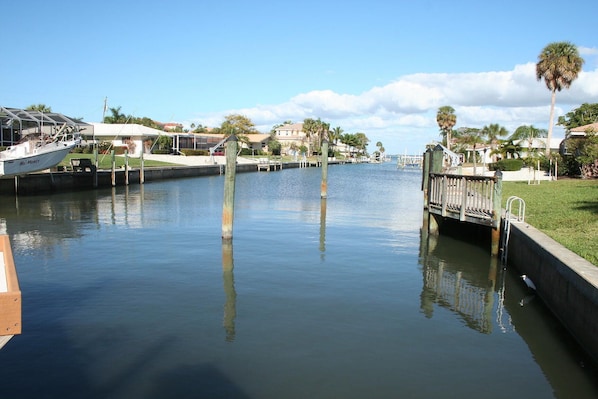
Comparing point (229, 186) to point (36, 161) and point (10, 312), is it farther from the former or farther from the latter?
point (36, 161)

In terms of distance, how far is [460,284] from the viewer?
13859 mm

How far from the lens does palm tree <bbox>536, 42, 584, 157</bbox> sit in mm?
49688

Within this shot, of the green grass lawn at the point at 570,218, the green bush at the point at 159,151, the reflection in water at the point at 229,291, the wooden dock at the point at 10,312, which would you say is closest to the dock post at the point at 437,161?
the green grass lawn at the point at 570,218

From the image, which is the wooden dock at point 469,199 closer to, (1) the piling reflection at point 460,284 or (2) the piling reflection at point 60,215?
(1) the piling reflection at point 460,284

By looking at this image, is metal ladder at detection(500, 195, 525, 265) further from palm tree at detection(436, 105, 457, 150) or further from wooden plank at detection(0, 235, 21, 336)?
palm tree at detection(436, 105, 457, 150)

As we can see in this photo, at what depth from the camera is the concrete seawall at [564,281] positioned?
806 centimetres

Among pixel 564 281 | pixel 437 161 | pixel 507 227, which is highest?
pixel 437 161

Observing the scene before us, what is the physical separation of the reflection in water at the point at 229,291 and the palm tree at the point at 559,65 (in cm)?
4113

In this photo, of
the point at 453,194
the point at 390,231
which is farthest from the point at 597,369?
the point at 390,231

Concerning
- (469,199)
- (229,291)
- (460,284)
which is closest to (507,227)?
(469,199)

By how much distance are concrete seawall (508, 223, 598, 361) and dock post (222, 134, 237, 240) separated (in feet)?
27.9

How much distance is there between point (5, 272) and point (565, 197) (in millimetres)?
22632

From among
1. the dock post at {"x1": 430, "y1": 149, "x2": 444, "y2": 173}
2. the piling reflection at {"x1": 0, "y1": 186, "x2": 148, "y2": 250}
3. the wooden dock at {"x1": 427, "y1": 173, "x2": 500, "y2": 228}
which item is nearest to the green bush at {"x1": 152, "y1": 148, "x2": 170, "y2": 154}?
the piling reflection at {"x1": 0, "y1": 186, "x2": 148, "y2": 250}

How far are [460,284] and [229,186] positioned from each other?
24.8 feet
